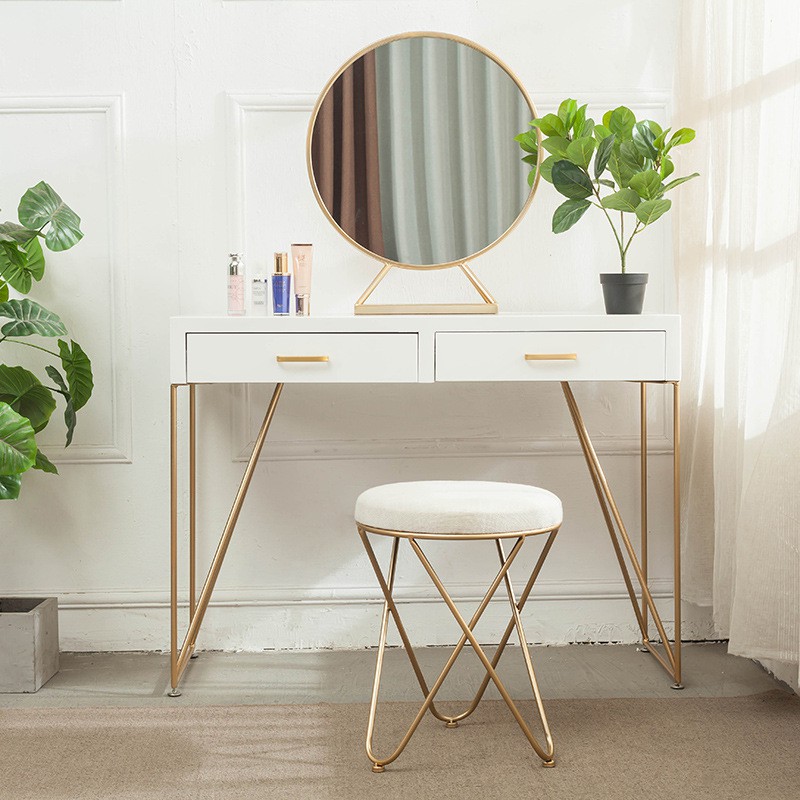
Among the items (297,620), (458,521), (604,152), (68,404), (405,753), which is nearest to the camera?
(458,521)

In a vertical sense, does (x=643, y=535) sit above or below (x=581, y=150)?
below

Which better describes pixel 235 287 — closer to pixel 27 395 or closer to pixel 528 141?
pixel 27 395

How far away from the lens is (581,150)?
85.8 inches

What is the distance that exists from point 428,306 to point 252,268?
1.74 ft

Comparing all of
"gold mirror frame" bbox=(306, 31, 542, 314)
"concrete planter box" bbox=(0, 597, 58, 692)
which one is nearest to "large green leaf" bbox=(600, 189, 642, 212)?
"gold mirror frame" bbox=(306, 31, 542, 314)

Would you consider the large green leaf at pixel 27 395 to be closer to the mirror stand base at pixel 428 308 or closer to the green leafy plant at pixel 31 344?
the green leafy plant at pixel 31 344

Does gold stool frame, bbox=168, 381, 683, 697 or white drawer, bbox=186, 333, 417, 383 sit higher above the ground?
white drawer, bbox=186, 333, 417, 383

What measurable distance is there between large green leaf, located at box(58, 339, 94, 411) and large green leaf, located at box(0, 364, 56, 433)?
0.06m

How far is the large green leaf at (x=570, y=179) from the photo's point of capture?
7.34 ft

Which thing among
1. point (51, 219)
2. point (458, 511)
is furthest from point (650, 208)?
point (51, 219)

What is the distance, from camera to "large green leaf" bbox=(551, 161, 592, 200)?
2238 millimetres

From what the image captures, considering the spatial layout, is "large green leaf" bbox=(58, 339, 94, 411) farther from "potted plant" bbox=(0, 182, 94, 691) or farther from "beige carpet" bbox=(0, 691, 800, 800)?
"beige carpet" bbox=(0, 691, 800, 800)

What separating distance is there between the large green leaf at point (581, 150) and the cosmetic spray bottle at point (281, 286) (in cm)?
75

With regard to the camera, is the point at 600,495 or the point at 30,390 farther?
the point at 600,495
